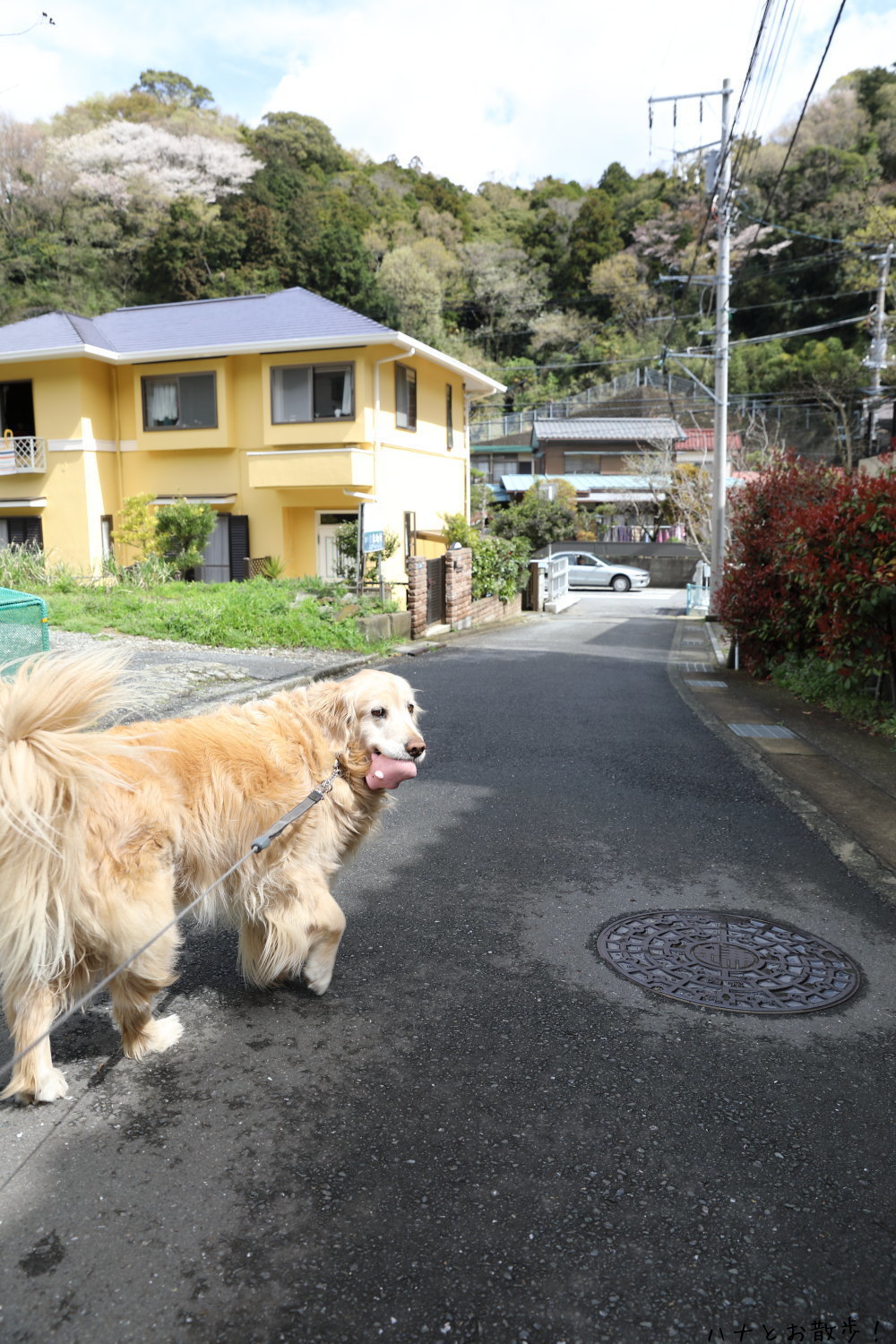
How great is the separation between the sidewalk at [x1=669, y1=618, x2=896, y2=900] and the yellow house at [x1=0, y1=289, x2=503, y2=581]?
1263cm

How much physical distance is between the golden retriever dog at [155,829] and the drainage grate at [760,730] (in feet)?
19.9

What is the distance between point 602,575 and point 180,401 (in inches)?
776

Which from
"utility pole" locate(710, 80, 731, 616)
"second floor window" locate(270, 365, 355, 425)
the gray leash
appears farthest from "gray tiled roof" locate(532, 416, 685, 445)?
the gray leash

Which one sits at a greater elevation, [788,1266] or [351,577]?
[351,577]

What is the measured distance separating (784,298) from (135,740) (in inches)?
2067

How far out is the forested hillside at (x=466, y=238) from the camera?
40.6 metres

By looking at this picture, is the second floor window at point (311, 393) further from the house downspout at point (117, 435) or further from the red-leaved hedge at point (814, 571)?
the red-leaved hedge at point (814, 571)

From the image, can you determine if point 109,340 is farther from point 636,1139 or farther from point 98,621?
point 636,1139

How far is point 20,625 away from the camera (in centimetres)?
673

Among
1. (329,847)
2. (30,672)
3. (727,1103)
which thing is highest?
(30,672)

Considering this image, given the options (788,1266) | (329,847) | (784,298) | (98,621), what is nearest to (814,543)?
(329,847)

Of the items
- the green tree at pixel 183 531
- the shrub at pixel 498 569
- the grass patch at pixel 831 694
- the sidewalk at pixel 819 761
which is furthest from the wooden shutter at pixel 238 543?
the grass patch at pixel 831 694

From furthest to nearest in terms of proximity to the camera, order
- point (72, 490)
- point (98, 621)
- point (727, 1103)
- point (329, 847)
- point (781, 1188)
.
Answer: point (72, 490)
point (98, 621)
point (329, 847)
point (727, 1103)
point (781, 1188)

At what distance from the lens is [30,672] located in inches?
109
